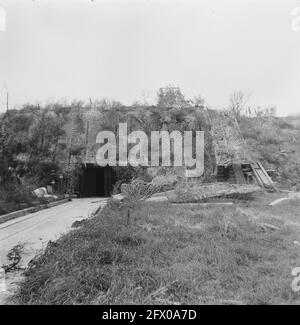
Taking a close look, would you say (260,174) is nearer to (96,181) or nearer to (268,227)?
(96,181)

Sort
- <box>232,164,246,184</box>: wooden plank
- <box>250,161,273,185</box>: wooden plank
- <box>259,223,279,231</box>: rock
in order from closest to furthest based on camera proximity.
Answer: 1. <box>259,223,279,231</box>: rock
2. <box>250,161,273,185</box>: wooden plank
3. <box>232,164,246,184</box>: wooden plank

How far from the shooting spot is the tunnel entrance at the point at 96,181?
20.4 meters

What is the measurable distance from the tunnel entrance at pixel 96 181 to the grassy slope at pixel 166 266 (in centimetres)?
1320

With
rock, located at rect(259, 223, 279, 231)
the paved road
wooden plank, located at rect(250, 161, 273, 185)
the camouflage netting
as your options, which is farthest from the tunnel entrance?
rock, located at rect(259, 223, 279, 231)

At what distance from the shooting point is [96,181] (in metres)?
21.0

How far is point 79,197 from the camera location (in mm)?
19844

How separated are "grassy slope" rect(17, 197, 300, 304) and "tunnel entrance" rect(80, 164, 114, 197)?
13202 mm

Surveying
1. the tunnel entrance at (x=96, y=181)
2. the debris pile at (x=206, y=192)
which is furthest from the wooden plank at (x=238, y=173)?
the tunnel entrance at (x=96, y=181)

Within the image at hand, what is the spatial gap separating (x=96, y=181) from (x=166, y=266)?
664 inches

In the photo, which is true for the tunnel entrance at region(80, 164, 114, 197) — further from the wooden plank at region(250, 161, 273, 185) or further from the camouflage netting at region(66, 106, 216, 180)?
the wooden plank at region(250, 161, 273, 185)

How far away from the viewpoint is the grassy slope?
3.59m

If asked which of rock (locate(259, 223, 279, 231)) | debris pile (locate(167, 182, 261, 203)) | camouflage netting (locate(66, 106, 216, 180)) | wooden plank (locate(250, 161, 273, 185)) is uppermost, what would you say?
camouflage netting (locate(66, 106, 216, 180))
